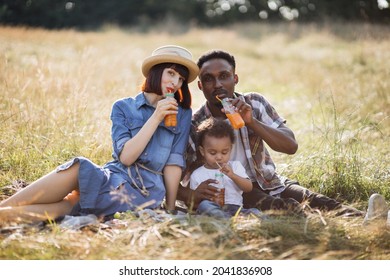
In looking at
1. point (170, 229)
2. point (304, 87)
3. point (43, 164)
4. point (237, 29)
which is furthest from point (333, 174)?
point (237, 29)

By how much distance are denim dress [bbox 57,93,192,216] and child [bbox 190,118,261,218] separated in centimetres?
15

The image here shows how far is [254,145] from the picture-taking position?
3721 millimetres

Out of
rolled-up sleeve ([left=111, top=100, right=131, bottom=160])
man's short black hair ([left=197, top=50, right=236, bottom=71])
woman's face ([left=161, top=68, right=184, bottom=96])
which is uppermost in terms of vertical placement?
man's short black hair ([left=197, top=50, right=236, bottom=71])

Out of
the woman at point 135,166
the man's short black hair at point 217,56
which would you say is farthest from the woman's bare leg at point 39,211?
the man's short black hair at point 217,56

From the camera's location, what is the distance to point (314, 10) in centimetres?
2648

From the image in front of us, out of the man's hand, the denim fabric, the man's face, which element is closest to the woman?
the man's face

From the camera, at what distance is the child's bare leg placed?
3.05 m

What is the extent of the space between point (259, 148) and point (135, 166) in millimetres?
943

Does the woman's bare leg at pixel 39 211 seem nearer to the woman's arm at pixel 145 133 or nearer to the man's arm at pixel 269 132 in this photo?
the woman's arm at pixel 145 133

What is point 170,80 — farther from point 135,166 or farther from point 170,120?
point 135,166

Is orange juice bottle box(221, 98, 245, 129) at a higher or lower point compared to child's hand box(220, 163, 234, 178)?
higher

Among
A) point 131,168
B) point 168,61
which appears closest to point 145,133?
point 131,168

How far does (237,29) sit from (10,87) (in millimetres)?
16009

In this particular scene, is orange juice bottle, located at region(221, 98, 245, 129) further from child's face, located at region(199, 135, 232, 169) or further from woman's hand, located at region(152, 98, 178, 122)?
woman's hand, located at region(152, 98, 178, 122)
